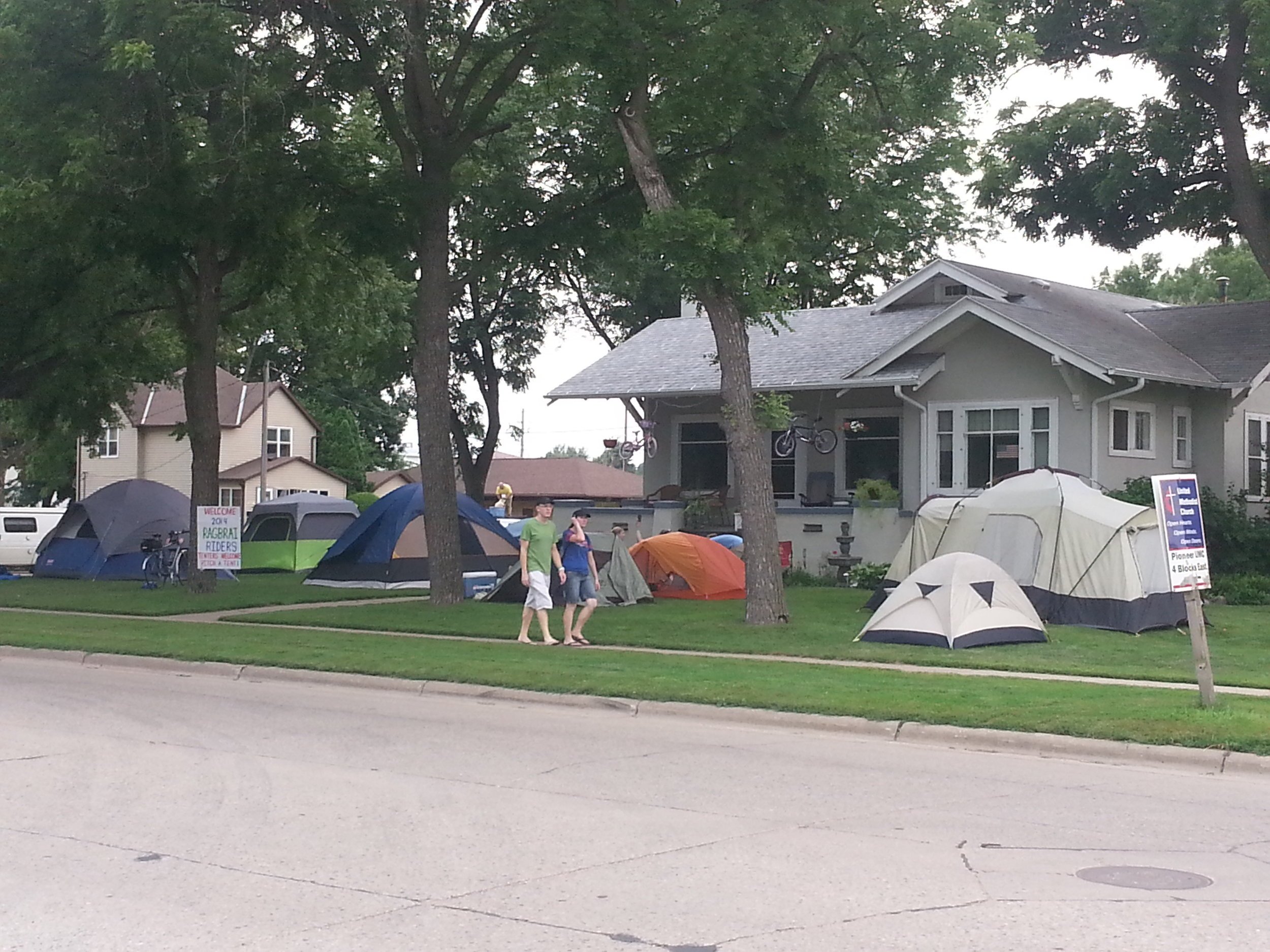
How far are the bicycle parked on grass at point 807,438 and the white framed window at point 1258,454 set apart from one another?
311 inches

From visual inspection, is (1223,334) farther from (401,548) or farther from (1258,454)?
(401,548)

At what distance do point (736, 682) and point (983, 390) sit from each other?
14.2 meters

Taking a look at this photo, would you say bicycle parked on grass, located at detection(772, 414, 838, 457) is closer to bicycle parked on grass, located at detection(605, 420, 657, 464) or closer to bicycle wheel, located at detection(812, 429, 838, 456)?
bicycle wheel, located at detection(812, 429, 838, 456)

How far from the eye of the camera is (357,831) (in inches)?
313

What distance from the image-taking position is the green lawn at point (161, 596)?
77.8 feet

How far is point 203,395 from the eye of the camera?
26.1 meters

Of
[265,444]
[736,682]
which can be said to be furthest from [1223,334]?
[265,444]

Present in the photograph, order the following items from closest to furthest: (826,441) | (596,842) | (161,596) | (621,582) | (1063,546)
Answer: (596,842) < (1063,546) < (621,582) < (161,596) < (826,441)

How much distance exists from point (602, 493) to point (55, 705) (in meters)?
61.6

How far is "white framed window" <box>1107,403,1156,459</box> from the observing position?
25797 millimetres

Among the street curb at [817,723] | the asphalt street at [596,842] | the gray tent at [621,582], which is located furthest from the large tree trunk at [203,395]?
the asphalt street at [596,842]

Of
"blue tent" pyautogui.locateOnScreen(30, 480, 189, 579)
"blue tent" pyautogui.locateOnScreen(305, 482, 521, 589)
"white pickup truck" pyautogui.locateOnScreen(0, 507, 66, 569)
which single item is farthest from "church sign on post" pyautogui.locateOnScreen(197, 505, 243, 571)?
"white pickup truck" pyautogui.locateOnScreen(0, 507, 66, 569)

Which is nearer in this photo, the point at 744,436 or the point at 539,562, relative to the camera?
the point at 539,562

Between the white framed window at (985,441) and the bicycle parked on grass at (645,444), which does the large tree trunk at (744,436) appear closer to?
the white framed window at (985,441)
